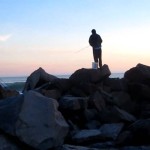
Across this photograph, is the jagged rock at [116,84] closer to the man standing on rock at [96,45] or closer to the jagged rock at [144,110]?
the jagged rock at [144,110]

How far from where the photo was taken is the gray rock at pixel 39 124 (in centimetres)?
1027

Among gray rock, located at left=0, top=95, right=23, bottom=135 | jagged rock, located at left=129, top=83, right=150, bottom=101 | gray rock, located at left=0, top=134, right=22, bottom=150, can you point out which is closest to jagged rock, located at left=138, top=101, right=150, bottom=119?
jagged rock, located at left=129, top=83, right=150, bottom=101

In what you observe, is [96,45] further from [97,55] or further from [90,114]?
[90,114]

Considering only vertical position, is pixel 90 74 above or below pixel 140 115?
above

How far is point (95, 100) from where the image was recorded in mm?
14867

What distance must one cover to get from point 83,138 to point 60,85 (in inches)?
184

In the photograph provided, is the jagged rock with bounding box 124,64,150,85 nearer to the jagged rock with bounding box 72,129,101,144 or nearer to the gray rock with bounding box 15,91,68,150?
the jagged rock with bounding box 72,129,101,144

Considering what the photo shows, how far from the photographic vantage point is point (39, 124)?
412 inches

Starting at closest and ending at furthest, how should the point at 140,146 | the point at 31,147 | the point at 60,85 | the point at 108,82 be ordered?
the point at 31,147
the point at 140,146
the point at 60,85
the point at 108,82

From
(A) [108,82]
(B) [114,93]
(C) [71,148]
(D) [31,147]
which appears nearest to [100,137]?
(C) [71,148]

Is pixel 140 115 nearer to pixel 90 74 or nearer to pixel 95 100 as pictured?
pixel 95 100

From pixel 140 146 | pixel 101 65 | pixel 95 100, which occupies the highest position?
pixel 101 65

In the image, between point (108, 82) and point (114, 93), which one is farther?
point (108, 82)

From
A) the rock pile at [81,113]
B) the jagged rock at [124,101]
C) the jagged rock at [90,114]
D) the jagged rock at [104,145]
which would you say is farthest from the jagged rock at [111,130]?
the jagged rock at [124,101]
